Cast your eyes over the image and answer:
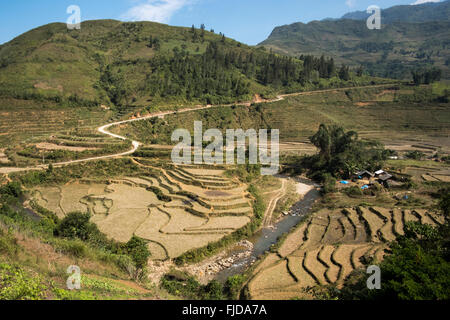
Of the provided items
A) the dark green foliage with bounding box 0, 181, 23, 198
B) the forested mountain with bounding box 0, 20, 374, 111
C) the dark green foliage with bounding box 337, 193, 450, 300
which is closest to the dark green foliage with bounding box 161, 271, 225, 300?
the dark green foliage with bounding box 337, 193, 450, 300

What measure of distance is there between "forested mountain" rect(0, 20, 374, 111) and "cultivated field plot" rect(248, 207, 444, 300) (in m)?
49.3

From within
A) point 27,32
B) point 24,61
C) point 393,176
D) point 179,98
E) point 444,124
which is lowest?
point 393,176

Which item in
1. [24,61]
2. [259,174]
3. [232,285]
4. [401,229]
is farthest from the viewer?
[24,61]

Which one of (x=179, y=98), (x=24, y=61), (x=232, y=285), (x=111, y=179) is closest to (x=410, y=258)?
(x=232, y=285)

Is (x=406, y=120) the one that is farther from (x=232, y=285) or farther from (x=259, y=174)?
(x=232, y=285)

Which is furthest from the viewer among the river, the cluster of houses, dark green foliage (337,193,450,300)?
the cluster of houses

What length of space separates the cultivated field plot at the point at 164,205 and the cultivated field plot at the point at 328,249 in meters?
5.25

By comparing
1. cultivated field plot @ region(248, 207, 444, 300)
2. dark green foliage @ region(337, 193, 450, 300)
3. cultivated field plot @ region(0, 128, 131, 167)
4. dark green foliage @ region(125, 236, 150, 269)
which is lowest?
cultivated field plot @ region(248, 207, 444, 300)

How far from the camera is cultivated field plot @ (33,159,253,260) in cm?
2448

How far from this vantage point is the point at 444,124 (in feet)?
220

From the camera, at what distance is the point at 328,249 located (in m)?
22.8

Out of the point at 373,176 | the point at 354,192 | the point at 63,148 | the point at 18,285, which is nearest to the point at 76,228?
the point at 18,285

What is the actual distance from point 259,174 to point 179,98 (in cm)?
3523

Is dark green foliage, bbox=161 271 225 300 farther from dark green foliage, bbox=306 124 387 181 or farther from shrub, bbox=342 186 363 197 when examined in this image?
dark green foliage, bbox=306 124 387 181
